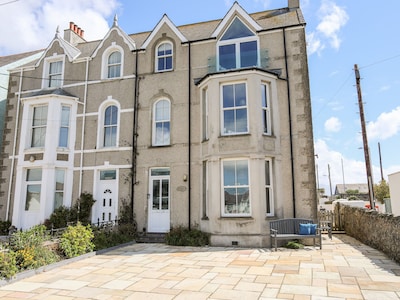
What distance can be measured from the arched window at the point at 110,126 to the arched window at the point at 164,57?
3209 millimetres

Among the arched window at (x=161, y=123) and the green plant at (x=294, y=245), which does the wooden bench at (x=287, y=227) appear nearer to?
the green plant at (x=294, y=245)

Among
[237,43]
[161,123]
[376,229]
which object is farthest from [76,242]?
[237,43]

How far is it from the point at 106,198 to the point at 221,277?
9.06 m

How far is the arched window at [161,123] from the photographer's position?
14.6 meters

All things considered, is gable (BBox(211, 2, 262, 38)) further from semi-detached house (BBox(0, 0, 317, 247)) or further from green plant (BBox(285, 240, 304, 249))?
green plant (BBox(285, 240, 304, 249))

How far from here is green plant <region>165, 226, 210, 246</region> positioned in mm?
11977

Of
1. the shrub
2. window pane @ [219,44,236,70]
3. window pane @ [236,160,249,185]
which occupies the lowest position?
the shrub

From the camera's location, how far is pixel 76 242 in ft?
32.1

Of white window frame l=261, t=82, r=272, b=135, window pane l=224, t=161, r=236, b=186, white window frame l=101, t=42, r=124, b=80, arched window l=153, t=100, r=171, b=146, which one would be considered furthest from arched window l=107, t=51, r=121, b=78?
window pane l=224, t=161, r=236, b=186

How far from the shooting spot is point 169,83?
14797 mm

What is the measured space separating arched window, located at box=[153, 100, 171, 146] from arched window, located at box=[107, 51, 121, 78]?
3196 millimetres

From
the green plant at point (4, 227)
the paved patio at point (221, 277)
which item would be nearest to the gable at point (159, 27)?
the paved patio at point (221, 277)

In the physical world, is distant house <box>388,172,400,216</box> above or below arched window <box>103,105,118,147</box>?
below

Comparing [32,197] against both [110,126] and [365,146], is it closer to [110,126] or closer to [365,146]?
[110,126]
